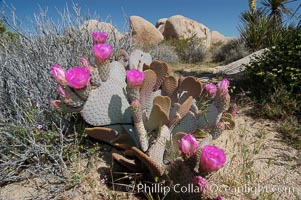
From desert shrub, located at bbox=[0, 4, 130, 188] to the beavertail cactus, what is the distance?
0.88 ft

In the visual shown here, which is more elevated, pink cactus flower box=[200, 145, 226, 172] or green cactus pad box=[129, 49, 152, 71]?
green cactus pad box=[129, 49, 152, 71]

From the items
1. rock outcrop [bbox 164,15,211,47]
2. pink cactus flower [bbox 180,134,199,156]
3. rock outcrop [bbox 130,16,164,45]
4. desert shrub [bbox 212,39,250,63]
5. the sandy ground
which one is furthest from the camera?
rock outcrop [bbox 164,15,211,47]

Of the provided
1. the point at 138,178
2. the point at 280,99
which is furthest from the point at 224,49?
the point at 138,178

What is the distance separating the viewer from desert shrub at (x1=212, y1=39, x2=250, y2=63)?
31.7 ft

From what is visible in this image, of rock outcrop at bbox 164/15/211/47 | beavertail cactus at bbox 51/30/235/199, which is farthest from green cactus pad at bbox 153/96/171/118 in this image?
rock outcrop at bbox 164/15/211/47

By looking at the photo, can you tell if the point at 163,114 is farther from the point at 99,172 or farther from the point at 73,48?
the point at 73,48

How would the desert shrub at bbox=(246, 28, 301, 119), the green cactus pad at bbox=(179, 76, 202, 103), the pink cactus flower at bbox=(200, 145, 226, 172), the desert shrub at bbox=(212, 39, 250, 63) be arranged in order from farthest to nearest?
the desert shrub at bbox=(212, 39, 250, 63), the desert shrub at bbox=(246, 28, 301, 119), the green cactus pad at bbox=(179, 76, 202, 103), the pink cactus flower at bbox=(200, 145, 226, 172)

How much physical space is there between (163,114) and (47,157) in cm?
87

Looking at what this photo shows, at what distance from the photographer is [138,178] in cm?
164

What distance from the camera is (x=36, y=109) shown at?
6.59 ft

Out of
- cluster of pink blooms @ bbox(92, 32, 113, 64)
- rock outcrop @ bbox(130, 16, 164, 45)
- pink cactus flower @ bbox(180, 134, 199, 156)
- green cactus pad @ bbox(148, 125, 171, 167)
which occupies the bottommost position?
green cactus pad @ bbox(148, 125, 171, 167)

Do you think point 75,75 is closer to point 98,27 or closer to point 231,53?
point 98,27

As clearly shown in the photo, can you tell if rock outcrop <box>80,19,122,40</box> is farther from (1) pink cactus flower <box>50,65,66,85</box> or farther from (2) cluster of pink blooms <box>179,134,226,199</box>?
(2) cluster of pink blooms <box>179,134,226,199</box>

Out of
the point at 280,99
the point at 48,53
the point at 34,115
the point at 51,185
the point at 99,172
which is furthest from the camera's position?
the point at 280,99
